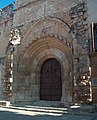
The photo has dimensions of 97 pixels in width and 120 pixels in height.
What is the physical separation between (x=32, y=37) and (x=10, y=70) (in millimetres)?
1935

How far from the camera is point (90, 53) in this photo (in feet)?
22.0

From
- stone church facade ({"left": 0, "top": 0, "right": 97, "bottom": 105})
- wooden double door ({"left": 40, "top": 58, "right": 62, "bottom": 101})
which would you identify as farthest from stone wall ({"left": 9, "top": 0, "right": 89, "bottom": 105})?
wooden double door ({"left": 40, "top": 58, "right": 62, "bottom": 101})

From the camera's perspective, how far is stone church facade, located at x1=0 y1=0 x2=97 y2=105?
7281mm

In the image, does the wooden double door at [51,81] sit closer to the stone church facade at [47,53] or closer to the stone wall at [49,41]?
the stone church facade at [47,53]

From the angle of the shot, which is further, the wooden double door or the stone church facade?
the wooden double door

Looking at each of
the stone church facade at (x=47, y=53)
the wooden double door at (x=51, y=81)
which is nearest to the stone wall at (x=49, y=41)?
the stone church facade at (x=47, y=53)

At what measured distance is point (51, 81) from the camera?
8.48 metres

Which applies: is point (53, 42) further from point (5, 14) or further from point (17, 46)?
point (5, 14)

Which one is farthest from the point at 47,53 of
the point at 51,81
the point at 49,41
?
the point at 51,81

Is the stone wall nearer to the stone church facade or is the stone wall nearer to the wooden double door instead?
the stone church facade

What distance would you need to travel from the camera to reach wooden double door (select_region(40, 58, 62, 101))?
827 centimetres

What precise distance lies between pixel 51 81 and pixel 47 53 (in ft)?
4.27

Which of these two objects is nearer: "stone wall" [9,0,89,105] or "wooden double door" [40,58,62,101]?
"stone wall" [9,0,89,105]

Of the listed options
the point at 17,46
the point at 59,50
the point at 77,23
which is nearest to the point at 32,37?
the point at 17,46
